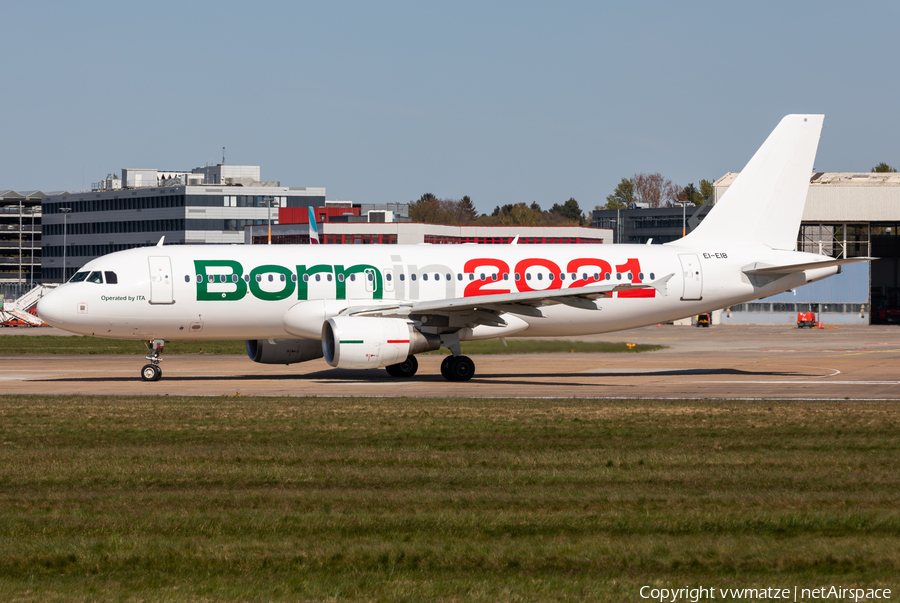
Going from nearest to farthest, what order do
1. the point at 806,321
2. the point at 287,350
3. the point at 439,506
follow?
the point at 439,506
the point at 287,350
the point at 806,321

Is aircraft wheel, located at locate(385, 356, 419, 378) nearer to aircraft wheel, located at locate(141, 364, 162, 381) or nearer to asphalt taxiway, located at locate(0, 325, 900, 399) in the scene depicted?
asphalt taxiway, located at locate(0, 325, 900, 399)

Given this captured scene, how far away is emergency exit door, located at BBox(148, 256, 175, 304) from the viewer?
29.7 metres

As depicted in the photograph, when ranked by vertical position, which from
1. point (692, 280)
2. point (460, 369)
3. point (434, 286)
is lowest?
point (460, 369)

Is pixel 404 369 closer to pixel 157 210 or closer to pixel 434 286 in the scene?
pixel 434 286

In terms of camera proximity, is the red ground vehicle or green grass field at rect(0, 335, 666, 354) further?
the red ground vehicle

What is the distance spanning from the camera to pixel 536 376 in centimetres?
3334

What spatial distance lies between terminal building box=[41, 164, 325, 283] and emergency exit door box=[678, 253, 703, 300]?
123298 mm

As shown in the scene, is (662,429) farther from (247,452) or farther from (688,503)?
(247,452)

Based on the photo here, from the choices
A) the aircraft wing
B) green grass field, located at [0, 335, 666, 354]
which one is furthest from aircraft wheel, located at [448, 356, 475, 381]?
green grass field, located at [0, 335, 666, 354]

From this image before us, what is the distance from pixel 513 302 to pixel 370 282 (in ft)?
16.2

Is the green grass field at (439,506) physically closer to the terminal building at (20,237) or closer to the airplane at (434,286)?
the airplane at (434,286)

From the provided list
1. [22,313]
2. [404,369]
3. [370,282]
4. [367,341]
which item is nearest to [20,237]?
[22,313]

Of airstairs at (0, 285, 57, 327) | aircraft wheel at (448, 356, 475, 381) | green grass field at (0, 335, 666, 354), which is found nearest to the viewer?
aircraft wheel at (448, 356, 475, 381)

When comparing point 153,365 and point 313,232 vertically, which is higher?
point 313,232
